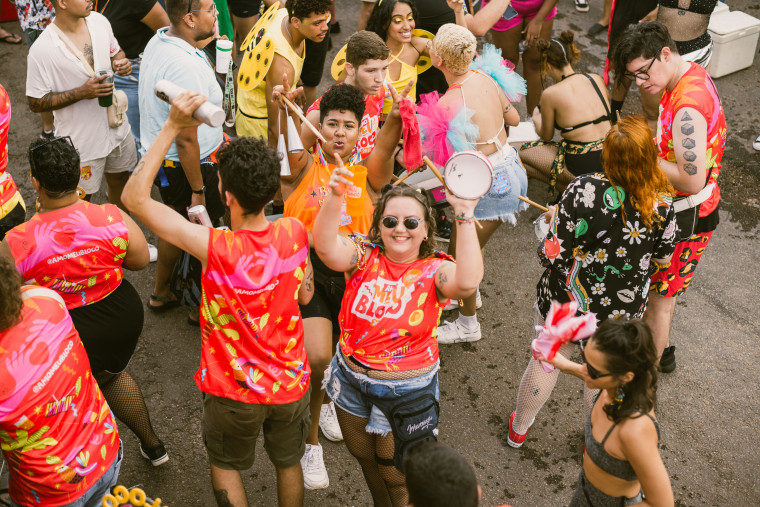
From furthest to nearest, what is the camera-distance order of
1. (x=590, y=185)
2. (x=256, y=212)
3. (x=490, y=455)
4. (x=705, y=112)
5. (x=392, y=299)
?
(x=490, y=455), (x=705, y=112), (x=590, y=185), (x=392, y=299), (x=256, y=212)

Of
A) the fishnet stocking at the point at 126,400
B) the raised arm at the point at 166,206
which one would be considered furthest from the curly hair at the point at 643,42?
the fishnet stocking at the point at 126,400

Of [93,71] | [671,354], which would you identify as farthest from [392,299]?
[93,71]

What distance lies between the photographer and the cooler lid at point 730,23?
7.12 m

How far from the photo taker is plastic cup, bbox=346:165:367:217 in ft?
11.6

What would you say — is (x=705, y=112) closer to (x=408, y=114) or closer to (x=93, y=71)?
(x=408, y=114)

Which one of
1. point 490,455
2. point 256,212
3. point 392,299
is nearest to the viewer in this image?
point 256,212

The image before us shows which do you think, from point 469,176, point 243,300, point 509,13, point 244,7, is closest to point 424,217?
point 469,176

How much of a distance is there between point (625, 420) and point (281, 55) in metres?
3.15

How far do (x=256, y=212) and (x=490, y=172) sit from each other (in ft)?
Answer: 3.19

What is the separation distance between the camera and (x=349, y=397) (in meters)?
3.24

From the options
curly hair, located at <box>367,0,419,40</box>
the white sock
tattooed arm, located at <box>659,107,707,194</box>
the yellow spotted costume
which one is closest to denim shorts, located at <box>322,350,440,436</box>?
the white sock

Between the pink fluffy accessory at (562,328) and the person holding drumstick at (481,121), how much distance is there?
1.54 metres

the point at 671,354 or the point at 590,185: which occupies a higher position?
the point at 590,185

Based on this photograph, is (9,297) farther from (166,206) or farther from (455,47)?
(455,47)
